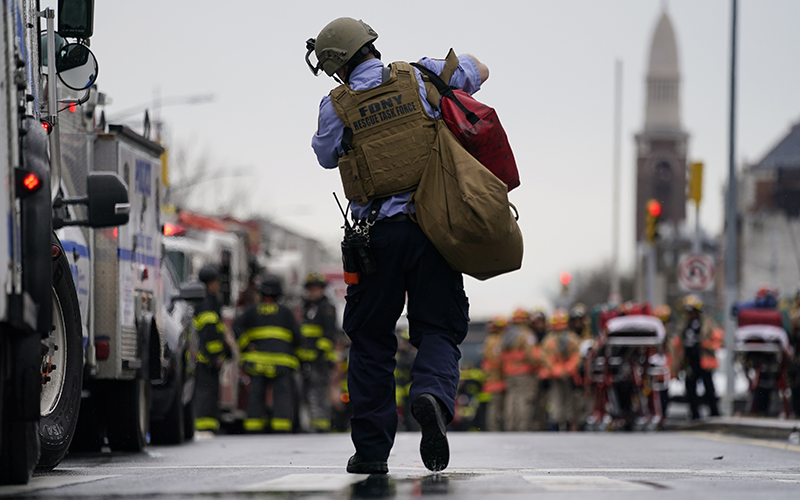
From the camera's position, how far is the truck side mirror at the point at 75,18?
7.52 metres

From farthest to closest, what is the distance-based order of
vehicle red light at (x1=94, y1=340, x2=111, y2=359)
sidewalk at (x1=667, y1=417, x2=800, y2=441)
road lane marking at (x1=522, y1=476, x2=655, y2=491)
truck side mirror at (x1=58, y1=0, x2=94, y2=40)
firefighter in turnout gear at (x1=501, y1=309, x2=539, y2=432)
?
firefighter in turnout gear at (x1=501, y1=309, x2=539, y2=432) < sidewalk at (x1=667, y1=417, x2=800, y2=441) < vehicle red light at (x1=94, y1=340, x2=111, y2=359) < truck side mirror at (x1=58, y1=0, x2=94, y2=40) < road lane marking at (x1=522, y1=476, x2=655, y2=491)

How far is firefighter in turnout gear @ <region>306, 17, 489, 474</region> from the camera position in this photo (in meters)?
6.44

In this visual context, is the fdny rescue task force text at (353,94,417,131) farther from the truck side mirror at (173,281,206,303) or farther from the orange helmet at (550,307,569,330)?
the orange helmet at (550,307,569,330)

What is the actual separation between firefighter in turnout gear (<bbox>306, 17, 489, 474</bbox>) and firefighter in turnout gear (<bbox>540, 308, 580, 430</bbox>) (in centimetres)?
1643

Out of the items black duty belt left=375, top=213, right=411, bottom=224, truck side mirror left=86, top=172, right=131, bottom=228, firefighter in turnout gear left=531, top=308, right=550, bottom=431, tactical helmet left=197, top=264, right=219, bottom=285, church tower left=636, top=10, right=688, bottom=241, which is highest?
church tower left=636, top=10, right=688, bottom=241

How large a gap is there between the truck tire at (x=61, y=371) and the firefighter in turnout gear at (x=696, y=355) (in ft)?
51.8

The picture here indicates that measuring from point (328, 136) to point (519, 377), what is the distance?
672 inches

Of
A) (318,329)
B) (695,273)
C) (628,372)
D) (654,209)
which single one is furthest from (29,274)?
(654,209)

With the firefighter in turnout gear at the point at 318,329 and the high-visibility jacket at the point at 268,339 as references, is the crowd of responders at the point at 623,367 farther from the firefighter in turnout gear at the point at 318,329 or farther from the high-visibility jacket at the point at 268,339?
the high-visibility jacket at the point at 268,339

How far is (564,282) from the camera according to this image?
42.8 meters

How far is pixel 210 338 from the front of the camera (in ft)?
54.4

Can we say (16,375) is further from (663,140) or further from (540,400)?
(663,140)

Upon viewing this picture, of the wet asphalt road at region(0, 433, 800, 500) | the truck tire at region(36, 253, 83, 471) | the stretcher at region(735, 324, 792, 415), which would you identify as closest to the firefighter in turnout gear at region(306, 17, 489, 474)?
the wet asphalt road at region(0, 433, 800, 500)

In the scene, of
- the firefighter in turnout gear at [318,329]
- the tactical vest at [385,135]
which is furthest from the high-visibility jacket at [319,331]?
the tactical vest at [385,135]
